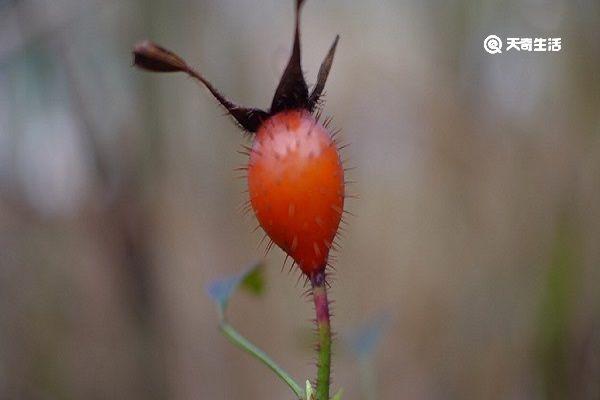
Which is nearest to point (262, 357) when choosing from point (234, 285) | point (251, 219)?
point (234, 285)

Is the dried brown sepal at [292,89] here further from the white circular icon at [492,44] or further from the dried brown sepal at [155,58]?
the white circular icon at [492,44]

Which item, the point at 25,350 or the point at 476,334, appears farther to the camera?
the point at 25,350

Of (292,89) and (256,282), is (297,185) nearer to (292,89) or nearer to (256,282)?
(292,89)

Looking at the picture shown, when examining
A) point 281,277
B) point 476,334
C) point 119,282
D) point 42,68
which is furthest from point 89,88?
point 476,334

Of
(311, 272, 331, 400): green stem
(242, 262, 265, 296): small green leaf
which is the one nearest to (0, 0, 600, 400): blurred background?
(242, 262, 265, 296): small green leaf

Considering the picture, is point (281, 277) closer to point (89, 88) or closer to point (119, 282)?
point (119, 282)

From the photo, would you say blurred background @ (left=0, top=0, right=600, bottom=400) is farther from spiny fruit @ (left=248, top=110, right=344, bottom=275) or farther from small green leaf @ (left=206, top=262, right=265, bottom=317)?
spiny fruit @ (left=248, top=110, right=344, bottom=275)

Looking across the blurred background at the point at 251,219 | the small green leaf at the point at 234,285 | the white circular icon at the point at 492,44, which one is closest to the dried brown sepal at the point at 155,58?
the small green leaf at the point at 234,285
